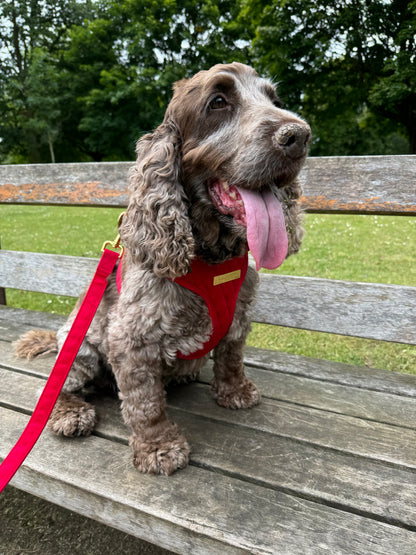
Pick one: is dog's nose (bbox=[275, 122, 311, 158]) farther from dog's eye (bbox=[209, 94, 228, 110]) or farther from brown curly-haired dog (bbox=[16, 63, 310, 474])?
dog's eye (bbox=[209, 94, 228, 110])

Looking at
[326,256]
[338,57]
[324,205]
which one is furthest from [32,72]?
[324,205]

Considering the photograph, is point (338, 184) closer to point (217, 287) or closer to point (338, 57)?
point (217, 287)

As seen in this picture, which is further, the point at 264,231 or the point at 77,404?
the point at 77,404

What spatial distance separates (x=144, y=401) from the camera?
1.83 metres

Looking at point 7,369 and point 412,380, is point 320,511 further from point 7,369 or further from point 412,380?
point 7,369

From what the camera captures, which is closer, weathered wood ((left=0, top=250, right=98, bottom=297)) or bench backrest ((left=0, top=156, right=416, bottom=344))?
bench backrest ((left=0, top=156, right=416, bottom=344))

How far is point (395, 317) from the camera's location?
238 centimetres

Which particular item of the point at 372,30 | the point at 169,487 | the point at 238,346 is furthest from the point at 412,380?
the point at 372,30

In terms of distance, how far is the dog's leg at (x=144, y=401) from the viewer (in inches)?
70.9

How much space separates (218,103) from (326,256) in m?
5.48

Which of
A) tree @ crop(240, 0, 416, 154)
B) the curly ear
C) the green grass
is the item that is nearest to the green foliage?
tree @ crop(240, 0, 416, 154)

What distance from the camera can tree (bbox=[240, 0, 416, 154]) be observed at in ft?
64.7

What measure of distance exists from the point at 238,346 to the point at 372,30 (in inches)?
933

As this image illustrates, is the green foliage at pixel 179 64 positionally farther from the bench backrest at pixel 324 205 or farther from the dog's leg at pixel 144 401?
the dog's leg at pixel 144 401
